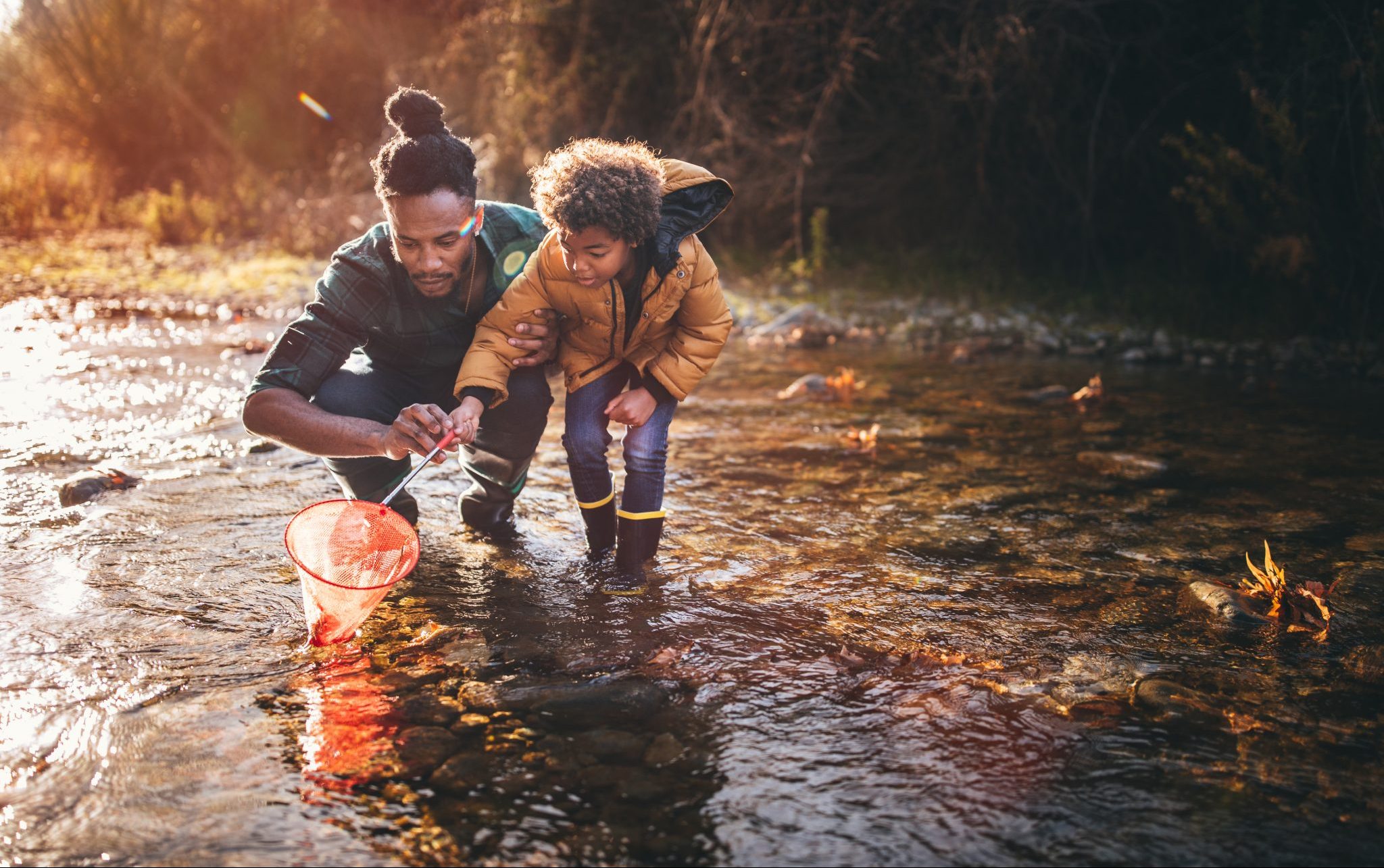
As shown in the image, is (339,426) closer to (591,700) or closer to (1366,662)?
(591,700)

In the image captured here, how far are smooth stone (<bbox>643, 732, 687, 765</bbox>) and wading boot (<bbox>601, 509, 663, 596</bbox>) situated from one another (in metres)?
0.92

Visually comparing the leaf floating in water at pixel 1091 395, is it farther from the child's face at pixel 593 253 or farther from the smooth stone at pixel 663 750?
the smooth stone at pixel 663 750

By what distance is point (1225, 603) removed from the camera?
2900 mm

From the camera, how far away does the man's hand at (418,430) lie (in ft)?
9.34

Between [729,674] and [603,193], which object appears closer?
[729,674]

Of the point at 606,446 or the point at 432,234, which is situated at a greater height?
the point at 432,234

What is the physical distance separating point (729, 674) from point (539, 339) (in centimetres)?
121

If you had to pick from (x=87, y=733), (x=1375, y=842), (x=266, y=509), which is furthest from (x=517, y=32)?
(x=1375, y=842)

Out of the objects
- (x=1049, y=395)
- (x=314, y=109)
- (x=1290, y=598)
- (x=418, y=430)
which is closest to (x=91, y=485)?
(x=418, y=430)

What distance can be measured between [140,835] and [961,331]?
6.39 m

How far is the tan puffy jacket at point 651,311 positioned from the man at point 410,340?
0.08 meters

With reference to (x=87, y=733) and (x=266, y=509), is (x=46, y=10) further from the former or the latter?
(x=87, y=733)

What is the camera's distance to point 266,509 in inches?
147

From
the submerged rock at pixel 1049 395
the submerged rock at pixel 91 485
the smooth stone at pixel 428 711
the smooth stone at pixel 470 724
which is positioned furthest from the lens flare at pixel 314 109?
the smooth stone at pixel 470 724
